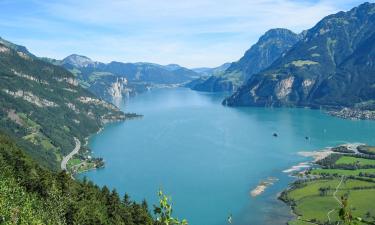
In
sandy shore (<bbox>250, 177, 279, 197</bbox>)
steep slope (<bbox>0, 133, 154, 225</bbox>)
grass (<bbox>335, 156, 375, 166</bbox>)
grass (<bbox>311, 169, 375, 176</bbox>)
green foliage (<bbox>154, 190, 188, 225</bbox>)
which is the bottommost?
sandy shore (<bbox>250, 177, 279, 197</bbox>)

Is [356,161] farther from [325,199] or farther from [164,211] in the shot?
[164,211]

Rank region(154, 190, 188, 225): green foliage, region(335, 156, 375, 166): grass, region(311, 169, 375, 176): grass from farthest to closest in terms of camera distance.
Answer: region(335, 156, 375, 166): grass, region(311, 169, 375, 176): grass, region(154, 190, 188, 225): green foliage

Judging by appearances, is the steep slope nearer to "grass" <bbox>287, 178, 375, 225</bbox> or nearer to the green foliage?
the green foliage

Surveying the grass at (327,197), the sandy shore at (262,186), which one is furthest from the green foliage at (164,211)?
the sandy shore at (262,186)

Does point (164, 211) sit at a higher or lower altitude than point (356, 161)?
higher

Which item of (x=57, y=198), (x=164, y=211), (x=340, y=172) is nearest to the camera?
(x=164, y=211)

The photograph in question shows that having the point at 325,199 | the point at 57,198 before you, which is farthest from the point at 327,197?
the point at 57,198

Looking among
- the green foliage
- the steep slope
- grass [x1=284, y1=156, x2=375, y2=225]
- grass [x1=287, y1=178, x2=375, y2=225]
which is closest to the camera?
the green foliage

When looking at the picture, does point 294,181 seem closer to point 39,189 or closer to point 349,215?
point 39,189

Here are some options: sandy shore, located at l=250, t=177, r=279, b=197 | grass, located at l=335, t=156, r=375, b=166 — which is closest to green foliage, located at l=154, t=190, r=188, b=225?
sandy shore, located at l=250, t=177, r=279, b=197

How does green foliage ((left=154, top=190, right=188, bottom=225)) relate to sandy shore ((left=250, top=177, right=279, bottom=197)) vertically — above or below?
above

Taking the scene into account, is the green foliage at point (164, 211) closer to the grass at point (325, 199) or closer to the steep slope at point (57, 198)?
the steep slope at point (57, 198)
